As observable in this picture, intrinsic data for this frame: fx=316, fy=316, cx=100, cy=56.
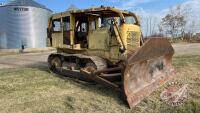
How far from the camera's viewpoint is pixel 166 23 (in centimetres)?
3928

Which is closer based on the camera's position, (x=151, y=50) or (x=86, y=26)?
(x=151, y=50)

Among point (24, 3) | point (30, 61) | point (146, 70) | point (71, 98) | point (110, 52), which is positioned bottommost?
point (30, 61)

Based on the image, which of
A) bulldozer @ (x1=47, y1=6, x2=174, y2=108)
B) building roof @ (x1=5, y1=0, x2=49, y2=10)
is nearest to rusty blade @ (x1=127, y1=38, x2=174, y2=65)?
bulldozer @ (x1=47, y1=6, x2=174, y2=108)

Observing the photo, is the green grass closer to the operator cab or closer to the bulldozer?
the bulldozer

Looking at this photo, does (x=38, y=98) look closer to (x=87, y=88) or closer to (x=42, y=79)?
(x=87, y=88)

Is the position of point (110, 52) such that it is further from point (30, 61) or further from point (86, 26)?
point (30, 61)

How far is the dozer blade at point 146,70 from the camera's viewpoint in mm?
7387

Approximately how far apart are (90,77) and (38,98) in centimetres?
164

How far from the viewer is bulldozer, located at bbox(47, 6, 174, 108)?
7.66 metres

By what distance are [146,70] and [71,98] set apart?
2140 mm

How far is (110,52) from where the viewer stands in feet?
29.8

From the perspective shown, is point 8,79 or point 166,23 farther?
point 166,23

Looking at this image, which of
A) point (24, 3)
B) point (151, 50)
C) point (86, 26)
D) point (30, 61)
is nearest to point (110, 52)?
point (151, 50)

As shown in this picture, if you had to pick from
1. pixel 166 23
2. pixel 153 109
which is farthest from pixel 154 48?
pixel 166 23
